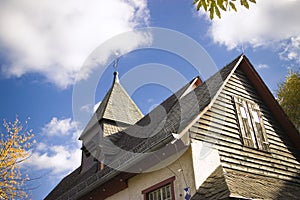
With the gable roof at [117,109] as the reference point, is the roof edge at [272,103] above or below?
below

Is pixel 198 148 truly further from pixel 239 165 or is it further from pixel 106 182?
pixel 106 182

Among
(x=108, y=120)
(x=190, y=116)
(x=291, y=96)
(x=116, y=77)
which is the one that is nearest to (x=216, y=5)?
(x=190, y=116)

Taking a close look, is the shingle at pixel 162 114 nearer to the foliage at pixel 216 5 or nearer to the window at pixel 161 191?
the window at pixel 161 191

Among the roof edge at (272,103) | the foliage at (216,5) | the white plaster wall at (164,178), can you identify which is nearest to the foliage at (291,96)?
the roof edge at (272,103)

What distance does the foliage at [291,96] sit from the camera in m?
21.7

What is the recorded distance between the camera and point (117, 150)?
508 inches

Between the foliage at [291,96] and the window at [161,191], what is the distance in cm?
1576

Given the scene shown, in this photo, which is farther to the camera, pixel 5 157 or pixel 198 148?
pixel 5 157

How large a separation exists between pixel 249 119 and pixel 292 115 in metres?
12.9

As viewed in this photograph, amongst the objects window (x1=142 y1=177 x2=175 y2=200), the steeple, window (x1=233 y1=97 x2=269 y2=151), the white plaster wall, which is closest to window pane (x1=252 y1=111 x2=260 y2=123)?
window (x1=233 y1=97 x2=269 y2=151)

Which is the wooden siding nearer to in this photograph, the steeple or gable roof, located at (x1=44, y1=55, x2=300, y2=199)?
gable roof, located at (x1=44, y1=55, x2=300, y2=199)

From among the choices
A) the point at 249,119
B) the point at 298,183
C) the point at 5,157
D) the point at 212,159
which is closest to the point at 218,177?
the point at 212,159

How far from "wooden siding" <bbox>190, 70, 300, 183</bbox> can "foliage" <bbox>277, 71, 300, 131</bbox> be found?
441 inches

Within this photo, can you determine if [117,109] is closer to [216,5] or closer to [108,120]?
[108,120]
